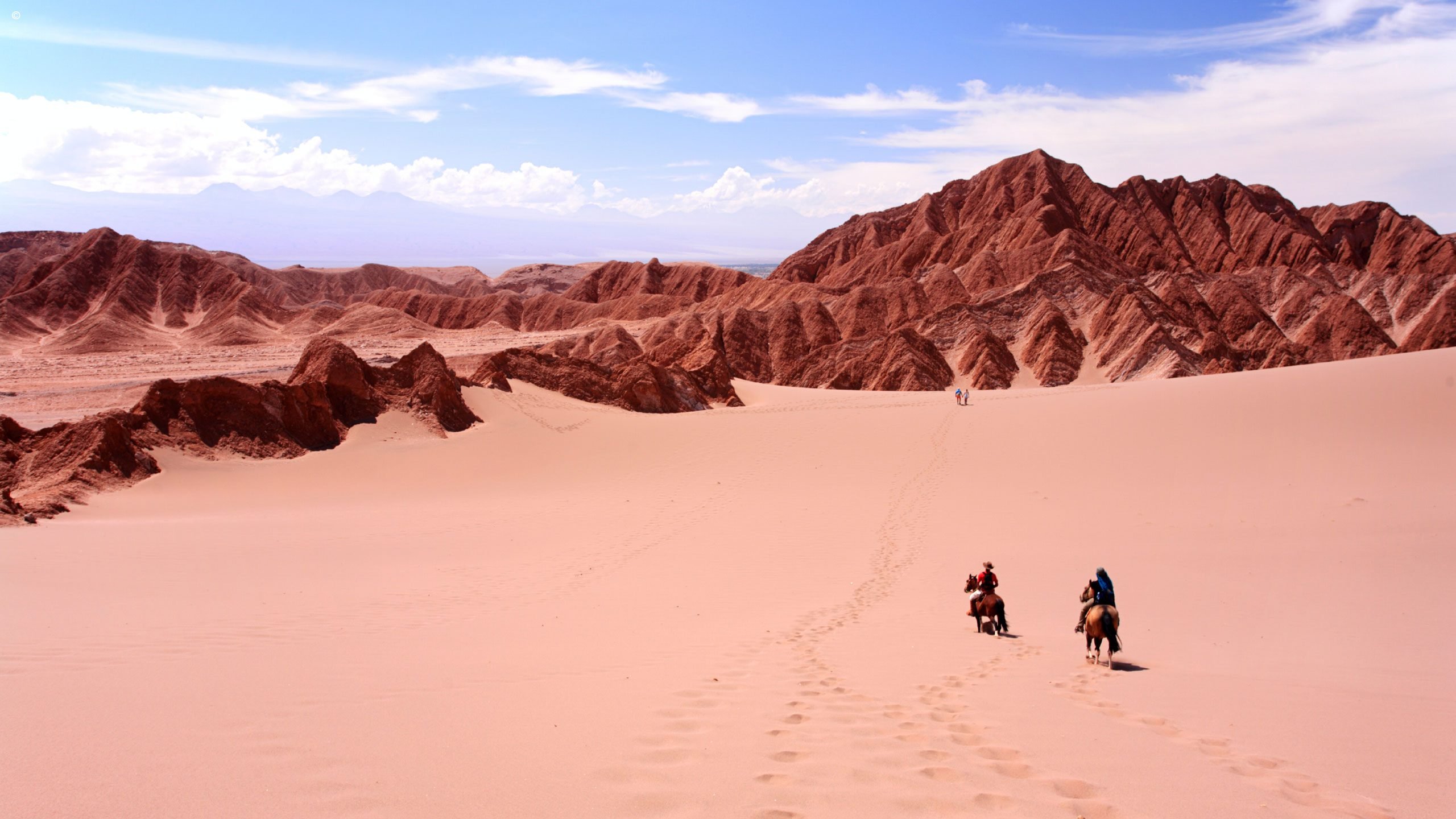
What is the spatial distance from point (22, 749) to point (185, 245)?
113m

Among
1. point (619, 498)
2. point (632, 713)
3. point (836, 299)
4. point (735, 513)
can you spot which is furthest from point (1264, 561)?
point (836, 299)

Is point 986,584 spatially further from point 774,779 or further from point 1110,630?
point 774,779

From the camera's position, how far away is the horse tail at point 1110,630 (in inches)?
275

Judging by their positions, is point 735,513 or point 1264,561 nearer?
point 1264,561

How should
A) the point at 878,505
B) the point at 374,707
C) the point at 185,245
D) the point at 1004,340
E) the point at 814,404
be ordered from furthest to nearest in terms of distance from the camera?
the point at 185,245 < the point at 1004,340 < the point at 814,404 < the point at 878,505 < the point at 374,707

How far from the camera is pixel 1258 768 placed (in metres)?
4.41

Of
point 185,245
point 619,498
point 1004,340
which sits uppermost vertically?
point 185,245

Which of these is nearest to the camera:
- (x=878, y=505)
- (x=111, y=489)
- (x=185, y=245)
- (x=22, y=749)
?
(x=22, y=749)

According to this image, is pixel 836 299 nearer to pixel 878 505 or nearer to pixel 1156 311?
pixel 1156 311

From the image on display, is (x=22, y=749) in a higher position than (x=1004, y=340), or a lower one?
lower

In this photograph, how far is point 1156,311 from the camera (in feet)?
179

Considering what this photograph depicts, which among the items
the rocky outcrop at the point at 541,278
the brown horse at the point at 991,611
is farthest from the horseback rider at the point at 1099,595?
the rocky outcrop at the point at 541,278

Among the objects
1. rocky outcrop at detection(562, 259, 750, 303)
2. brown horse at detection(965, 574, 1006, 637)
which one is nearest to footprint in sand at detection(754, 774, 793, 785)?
brown horse at detection(965, 574, 1006, 637)

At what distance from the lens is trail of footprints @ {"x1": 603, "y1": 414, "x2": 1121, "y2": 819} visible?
12.3ft
